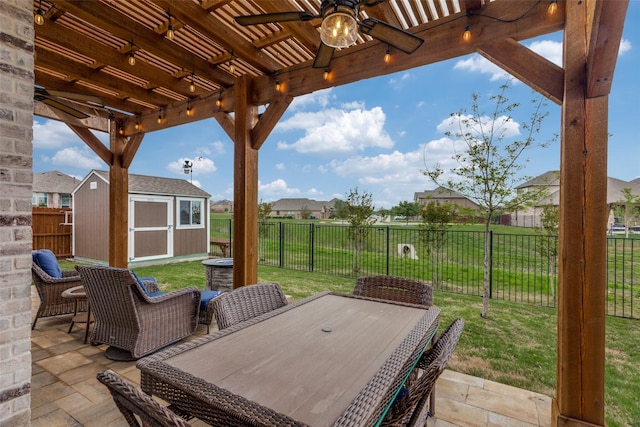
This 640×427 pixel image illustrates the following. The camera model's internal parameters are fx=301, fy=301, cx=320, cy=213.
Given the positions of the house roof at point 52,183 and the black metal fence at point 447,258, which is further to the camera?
the house roof at point 52,183

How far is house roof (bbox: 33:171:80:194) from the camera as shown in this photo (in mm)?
18750

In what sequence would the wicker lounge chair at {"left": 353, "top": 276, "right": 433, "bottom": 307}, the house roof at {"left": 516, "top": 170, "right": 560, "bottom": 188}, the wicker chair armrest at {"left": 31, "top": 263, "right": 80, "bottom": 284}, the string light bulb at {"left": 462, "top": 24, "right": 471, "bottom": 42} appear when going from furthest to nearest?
the house roof at {"left": 516, "top": 170, "right": 560, "bottom": 188} → the wicker chair armrest at {"left": 31, "top": 263, "right": 80, "bottom": 284} → the wicker lounge chair at {"left": 353, "top": 276, "right": 433, "bottom": 307} → the string light bulb at {"left": 462, "top": 24, "right": 471, "bottom": 42}

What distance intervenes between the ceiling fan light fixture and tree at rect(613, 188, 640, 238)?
4394 millimetres

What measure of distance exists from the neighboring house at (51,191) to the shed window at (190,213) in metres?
14.6

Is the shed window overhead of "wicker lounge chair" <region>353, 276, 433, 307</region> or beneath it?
overhead

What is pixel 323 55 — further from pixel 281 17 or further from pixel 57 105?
pixel 57 105

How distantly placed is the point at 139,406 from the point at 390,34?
2.23 meters

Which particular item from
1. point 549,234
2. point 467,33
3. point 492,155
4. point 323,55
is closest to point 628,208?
point 549,234

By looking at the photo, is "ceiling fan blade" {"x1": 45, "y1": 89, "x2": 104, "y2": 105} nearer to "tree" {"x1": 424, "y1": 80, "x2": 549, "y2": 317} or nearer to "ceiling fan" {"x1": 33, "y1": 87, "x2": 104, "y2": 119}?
"ceiling fan" {"x1": 33, "y1": 87, "x2": 104, "y2": 119}

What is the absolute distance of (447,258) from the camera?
5367 mm

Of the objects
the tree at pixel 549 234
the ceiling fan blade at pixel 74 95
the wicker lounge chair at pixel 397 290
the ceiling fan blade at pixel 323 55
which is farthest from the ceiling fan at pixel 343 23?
the tree at pixel 549 234

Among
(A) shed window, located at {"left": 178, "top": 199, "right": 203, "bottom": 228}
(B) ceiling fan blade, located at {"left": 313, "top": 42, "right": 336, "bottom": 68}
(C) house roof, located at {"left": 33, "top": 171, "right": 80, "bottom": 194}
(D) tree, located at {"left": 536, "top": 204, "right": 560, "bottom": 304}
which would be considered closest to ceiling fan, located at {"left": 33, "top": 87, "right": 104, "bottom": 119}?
(B) ceiling fan blade, located at {"left": 313, "top": 42, "right": 336, "bottom": 68}

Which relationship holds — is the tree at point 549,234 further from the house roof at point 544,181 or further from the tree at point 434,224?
the tree at point 434,224

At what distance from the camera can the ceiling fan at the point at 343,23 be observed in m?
1.71
